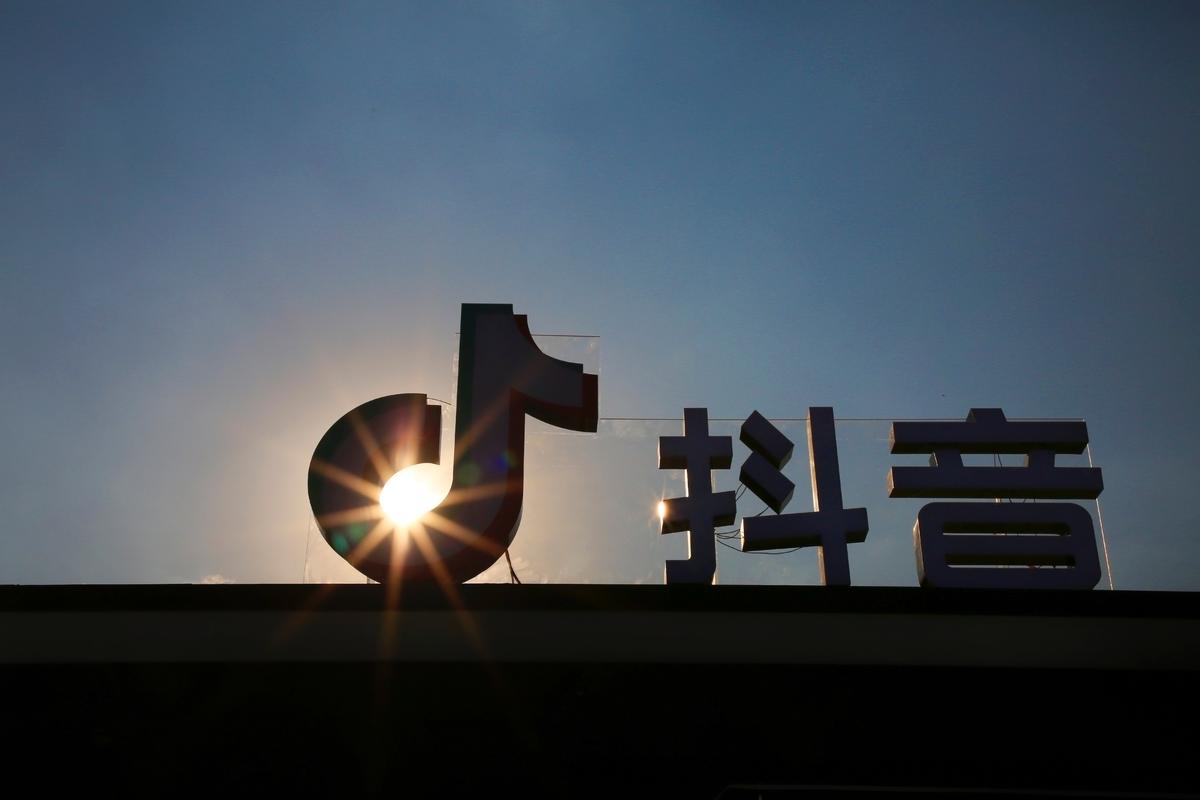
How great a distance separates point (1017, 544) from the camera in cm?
1118

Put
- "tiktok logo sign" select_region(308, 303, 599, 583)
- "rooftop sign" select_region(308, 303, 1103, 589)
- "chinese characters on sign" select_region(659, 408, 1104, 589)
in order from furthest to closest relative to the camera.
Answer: "chinese characters on sign" select_region(659, 408, 1104, 589)
"rooftop sign" select_region(308, 303, 1103, 589)
"tiktok logo sign" select_region(308, 303, 599, 583)

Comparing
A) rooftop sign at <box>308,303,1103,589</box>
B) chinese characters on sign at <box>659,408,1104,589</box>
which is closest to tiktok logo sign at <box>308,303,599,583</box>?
rooftop sign at <box>308,303,1103,589</box>

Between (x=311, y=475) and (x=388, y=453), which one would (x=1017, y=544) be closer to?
(x=388, y=453)

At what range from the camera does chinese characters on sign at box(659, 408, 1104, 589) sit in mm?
11109

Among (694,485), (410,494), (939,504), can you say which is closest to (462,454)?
(410,494)

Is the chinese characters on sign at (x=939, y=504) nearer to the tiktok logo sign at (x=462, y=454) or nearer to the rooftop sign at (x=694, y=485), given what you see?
the rooftop sign at (x=694, y=485)

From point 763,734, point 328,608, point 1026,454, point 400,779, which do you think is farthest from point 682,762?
point 1026,454

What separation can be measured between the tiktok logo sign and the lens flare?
0.21 ft

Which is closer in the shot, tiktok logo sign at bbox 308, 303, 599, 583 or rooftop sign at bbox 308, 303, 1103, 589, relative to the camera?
tiktok logo sign at bbox 308, 303, 599, 583

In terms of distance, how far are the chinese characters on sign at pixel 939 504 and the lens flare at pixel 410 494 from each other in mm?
2788

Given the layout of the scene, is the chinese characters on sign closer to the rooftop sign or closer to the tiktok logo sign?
the rooftop sign

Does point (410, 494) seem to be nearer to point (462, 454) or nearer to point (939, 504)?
point (462, 454)

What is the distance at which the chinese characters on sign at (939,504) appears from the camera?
11109 millimetres

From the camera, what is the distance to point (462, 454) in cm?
1096
